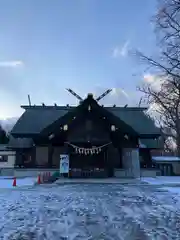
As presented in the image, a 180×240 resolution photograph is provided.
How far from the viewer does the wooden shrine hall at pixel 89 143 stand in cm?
1828

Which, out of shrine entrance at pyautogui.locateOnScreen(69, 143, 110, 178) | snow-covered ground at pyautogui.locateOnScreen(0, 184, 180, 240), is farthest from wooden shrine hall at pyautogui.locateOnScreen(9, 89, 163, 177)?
snow-covered ground at pyautogui.locateOnScreen(0, 184, 180, 240)

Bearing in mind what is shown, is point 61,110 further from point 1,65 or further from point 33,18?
point 33,18

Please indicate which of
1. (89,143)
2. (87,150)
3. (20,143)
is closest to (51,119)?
(20,143)

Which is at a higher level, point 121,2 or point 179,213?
point 121,2

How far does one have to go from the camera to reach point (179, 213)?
688 cm

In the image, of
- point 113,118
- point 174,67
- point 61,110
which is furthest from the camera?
point 61,110

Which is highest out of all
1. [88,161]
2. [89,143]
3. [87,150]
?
[89,143]

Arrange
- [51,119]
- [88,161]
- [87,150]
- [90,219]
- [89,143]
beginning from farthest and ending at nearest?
[51,119] < [88,161] < [89,143] < [87,150] < [90,219]

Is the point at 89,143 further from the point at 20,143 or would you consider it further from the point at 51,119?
the point at 20,143

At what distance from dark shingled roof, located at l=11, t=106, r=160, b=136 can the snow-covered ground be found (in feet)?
44.1

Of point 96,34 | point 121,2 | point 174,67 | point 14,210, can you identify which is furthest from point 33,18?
point 14,210

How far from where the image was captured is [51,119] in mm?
23859

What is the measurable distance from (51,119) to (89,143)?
697 centimetres

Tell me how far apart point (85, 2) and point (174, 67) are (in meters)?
6.33
